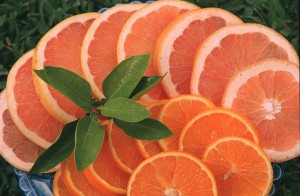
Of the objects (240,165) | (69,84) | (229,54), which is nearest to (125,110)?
(69,84)

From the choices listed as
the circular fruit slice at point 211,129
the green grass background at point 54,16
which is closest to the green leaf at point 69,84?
the circular fruit slice at point 211,129

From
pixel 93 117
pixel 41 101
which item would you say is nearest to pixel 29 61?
pixel 41 101

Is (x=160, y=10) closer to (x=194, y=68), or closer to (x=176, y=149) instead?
(x=194, y=68)

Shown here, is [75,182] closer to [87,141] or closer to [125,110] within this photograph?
[87,141]

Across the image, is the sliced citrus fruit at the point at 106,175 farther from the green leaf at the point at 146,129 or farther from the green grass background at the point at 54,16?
the green grass background at the point at 54,16

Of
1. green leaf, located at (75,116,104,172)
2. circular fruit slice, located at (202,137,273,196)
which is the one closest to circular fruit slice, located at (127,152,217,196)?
circular fruit slice, located at (202,137,273,196)
